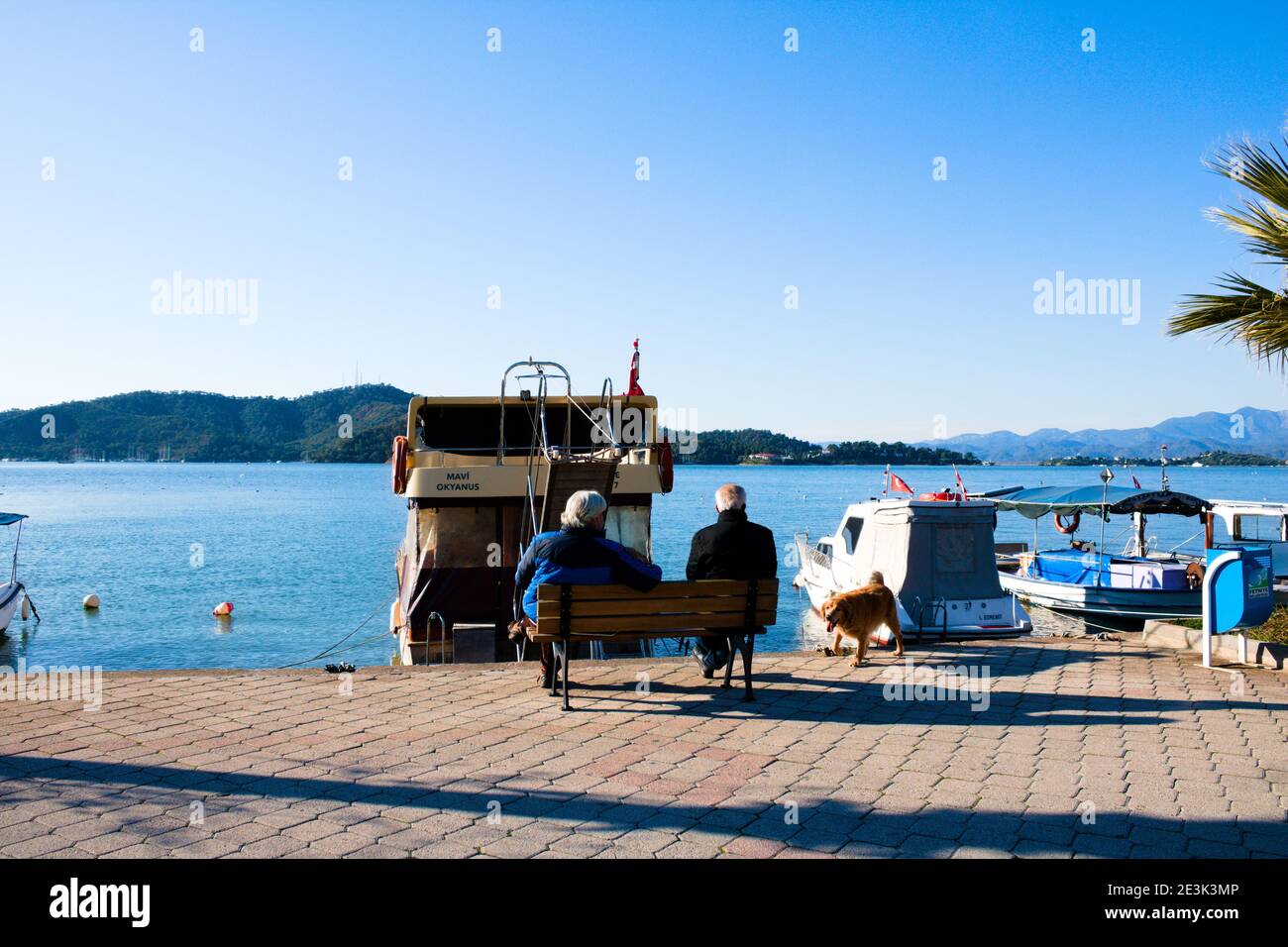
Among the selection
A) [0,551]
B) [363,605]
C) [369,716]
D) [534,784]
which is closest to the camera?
[534,784]

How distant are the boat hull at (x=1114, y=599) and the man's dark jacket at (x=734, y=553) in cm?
1659

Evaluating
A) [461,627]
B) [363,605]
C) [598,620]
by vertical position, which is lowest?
[363,605]

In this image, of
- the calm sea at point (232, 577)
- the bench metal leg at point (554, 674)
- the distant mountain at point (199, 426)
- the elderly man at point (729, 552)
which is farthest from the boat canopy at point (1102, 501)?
the distant mountain at point (199, 426)

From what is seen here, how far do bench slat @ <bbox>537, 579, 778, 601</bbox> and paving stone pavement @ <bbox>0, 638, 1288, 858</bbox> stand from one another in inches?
32.7

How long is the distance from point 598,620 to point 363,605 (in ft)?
83.0

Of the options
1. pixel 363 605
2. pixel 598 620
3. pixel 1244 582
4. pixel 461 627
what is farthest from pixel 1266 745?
pixel 363 605

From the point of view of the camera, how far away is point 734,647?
305 inches

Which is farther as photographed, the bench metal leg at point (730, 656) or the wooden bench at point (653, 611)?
the bench metal leg at point (730, 656)

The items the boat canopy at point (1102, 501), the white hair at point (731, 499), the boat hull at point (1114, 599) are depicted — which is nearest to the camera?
the white hair at point (731, 499)

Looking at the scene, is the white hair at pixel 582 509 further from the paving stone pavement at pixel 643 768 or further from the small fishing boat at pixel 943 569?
the small fishing boat at pixel 943 569

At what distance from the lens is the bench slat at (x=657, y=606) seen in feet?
22.6

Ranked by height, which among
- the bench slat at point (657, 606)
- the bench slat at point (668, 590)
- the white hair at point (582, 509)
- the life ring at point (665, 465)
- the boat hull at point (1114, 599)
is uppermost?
the life ring at point (665, 465)
